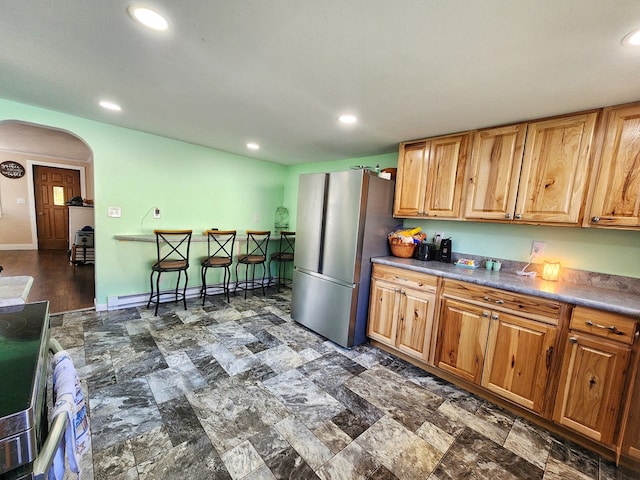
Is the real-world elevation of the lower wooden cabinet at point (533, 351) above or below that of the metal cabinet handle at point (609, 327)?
below

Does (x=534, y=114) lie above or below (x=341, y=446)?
above

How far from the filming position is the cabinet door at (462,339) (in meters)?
2.05

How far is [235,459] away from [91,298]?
11.0 feet

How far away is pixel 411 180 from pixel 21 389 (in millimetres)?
2914

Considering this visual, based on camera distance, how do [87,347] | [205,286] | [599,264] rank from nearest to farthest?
1. [599,264]
2. [87,347]
3. [205,286]

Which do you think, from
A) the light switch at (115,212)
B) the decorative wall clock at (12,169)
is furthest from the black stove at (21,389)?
the decorative wall clock at (12,169)

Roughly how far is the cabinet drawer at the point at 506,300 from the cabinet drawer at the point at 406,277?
132mm

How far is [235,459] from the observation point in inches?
56.1

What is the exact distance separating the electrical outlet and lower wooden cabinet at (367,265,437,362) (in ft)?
3.00

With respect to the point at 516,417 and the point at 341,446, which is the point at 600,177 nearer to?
the point at 516,417

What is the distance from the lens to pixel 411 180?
2.80 meters

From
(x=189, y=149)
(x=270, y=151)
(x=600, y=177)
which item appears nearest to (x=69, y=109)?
(x=189, y=149)

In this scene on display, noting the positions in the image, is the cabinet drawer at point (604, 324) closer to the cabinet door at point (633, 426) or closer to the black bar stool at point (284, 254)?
the cabinet door at point (633, 426)

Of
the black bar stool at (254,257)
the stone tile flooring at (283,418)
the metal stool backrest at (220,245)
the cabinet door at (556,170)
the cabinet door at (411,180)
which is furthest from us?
the black bar stool at (254,257)
